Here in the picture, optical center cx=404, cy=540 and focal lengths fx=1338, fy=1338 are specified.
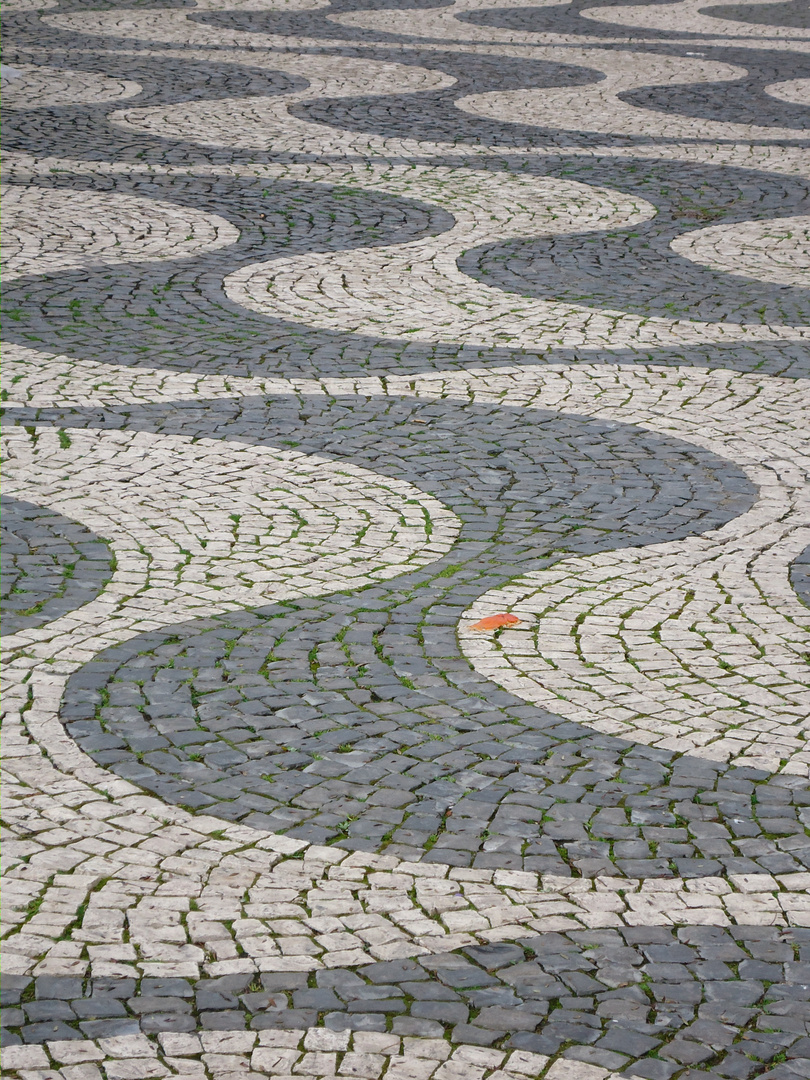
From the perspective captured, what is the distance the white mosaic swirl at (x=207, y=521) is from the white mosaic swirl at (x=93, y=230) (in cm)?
317

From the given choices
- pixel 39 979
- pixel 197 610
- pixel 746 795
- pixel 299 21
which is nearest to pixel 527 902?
pixel 746 795

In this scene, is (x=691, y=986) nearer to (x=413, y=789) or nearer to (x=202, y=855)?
(x=413, y=789)

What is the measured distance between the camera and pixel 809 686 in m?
5.07

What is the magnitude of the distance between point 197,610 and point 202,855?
1600 millimetres

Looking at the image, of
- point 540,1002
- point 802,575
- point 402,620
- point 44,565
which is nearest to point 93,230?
point 44,565

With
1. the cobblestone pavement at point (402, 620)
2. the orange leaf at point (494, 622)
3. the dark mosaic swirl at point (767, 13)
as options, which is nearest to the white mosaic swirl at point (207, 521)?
the cobblestone pavement at point (402, 620)

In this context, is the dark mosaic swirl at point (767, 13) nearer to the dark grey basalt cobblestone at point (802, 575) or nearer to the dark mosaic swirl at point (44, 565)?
the dark grey basalt cobblestone at point (802, 575)

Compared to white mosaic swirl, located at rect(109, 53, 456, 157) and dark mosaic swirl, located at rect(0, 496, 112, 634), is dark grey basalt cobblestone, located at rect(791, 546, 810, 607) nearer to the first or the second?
dark mosaic swirl, located at rect(0, 496, 112, 634)

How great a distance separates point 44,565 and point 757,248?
22.6 feet

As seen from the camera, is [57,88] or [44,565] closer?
[44,565]

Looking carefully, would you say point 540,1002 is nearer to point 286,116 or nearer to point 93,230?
point 93,230

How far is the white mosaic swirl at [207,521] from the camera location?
5617mm

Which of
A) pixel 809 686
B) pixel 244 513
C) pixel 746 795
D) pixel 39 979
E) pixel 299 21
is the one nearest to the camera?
pixel 39 979

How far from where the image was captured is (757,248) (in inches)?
418
